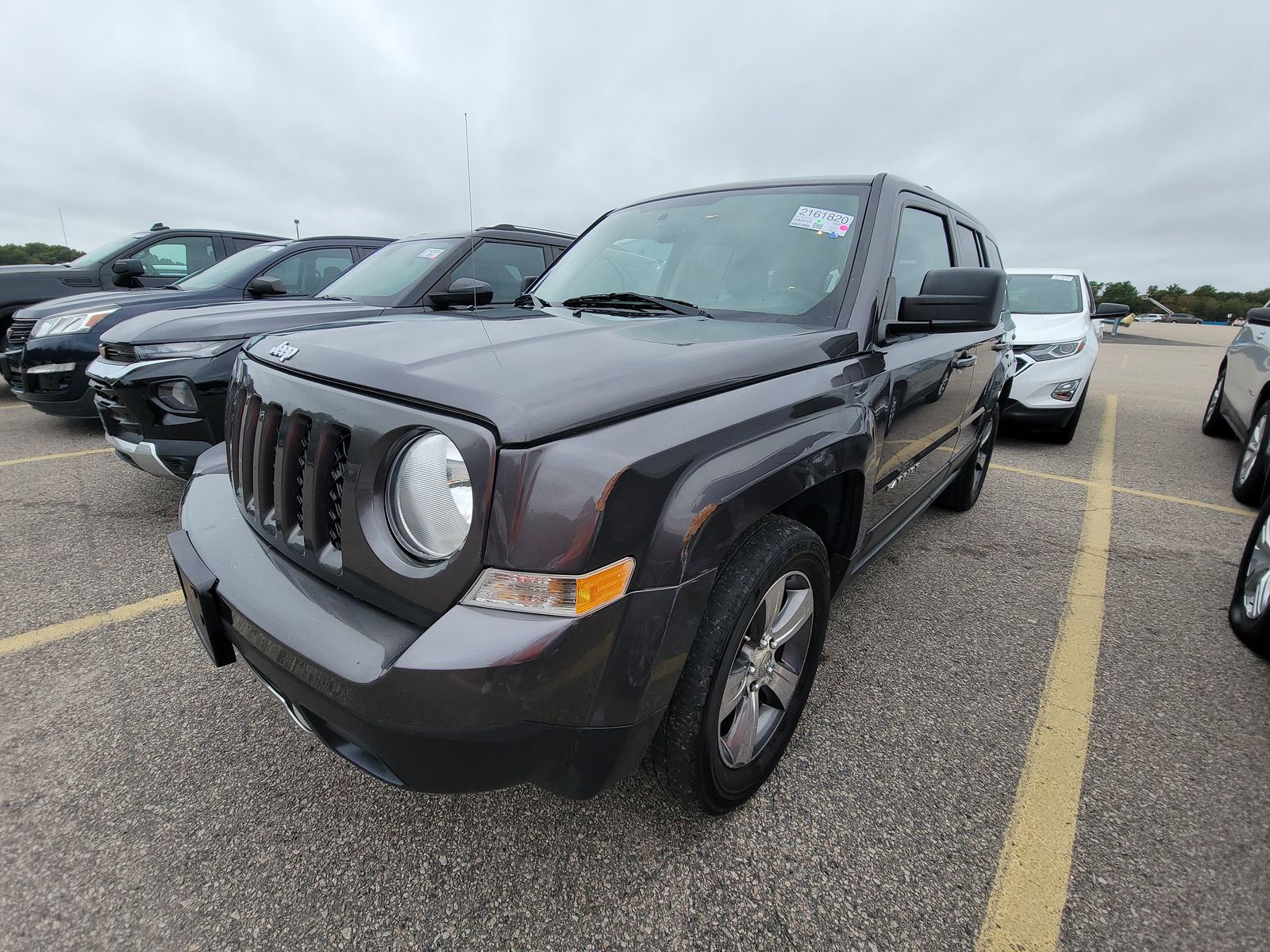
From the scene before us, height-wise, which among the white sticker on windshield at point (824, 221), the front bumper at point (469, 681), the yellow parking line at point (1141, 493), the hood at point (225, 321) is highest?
the white sticker on windshield at point (824, 221)

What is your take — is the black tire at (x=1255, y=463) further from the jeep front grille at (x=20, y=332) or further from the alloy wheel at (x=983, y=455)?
the jeep front grille at (x=20, y=332)

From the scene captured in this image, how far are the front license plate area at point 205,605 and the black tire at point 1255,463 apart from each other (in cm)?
579

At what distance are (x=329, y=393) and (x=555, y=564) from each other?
71 centimetres

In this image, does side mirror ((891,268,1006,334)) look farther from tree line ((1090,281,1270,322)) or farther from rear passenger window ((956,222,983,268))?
tree line ((1090,281,1270,322))

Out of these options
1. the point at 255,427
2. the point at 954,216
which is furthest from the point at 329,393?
the point at 954,216

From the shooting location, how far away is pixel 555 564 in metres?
1.17

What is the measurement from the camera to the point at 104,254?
720 centimetres

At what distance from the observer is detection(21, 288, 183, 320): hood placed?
16.6 ft

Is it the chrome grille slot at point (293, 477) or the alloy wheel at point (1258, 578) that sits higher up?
the chrome grille slot at point (293, 477)

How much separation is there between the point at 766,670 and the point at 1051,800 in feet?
3.05

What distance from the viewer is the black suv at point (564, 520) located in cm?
118

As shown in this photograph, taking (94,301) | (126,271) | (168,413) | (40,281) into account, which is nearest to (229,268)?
(94,301)

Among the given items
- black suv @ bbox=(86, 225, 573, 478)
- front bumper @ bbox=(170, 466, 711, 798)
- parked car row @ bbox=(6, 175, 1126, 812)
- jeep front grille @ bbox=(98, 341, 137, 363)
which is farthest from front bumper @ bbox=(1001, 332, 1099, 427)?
jeep front grille @ bbox=(98, 341, 137, 363)

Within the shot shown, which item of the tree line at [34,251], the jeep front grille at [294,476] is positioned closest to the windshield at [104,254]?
the jeep front grille at [294,476]
